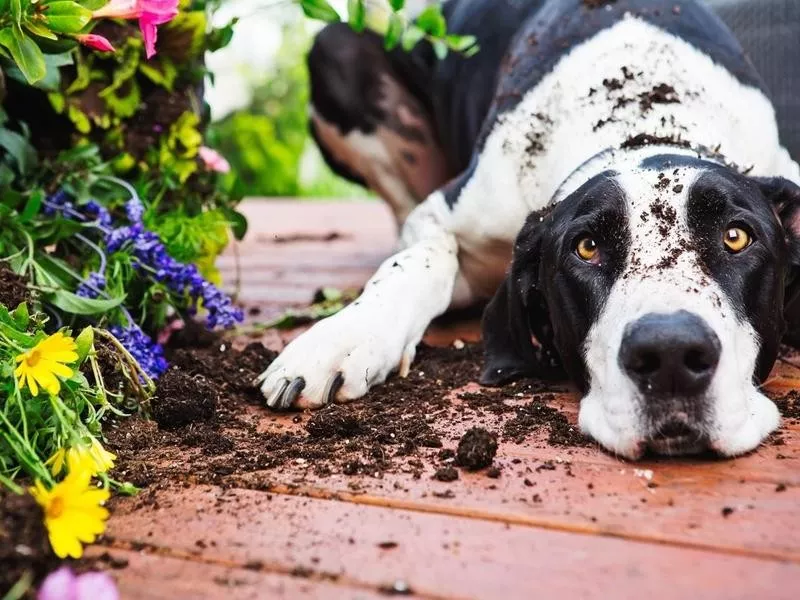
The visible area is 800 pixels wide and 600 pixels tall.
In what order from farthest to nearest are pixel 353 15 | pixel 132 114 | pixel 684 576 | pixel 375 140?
pixel 375 140, pixel 132 114, pixel 353 15, pixel 684 576

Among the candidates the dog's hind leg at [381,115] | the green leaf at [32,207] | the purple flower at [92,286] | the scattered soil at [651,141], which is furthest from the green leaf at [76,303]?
the dog's hind leg at [381,115]

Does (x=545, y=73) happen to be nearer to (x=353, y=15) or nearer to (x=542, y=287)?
(x=353, y=15)

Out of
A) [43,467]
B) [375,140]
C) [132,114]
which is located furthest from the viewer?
[375,140]

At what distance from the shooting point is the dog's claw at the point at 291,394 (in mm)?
2096

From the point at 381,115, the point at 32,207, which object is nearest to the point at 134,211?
the point at 32,207

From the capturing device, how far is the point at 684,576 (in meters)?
1.24

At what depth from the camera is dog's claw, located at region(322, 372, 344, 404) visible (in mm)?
2135

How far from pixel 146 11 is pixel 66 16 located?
149mm

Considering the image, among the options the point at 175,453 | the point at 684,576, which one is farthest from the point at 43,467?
the point at 684,576

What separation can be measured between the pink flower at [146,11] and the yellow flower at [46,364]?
61 centimetres

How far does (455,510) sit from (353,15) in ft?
4.54

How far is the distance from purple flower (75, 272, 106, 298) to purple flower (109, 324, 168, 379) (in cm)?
10

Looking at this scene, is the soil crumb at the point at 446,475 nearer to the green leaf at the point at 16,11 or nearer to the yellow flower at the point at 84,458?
the yellow flower at the point at 84,458

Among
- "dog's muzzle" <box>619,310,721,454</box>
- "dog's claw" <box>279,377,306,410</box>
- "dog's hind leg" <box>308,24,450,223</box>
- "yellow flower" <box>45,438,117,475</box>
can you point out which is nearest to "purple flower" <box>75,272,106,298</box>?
"dog's claw" <box>279,377,306,410</box>
